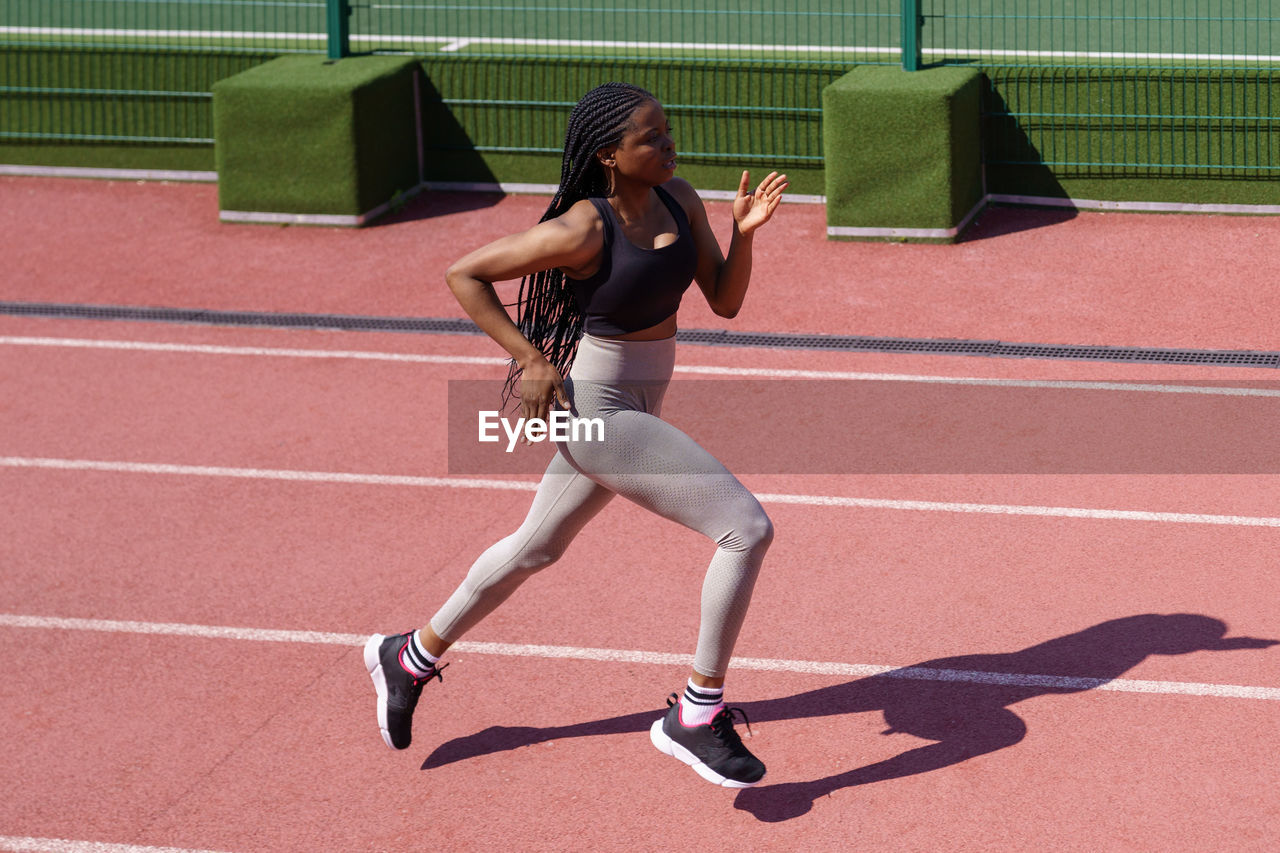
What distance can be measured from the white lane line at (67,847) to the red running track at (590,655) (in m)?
0.03

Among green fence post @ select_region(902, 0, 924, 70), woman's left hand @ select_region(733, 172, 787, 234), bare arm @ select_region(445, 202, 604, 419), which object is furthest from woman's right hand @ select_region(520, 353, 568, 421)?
green fence post @ select_region(902, 0, 924, 70)

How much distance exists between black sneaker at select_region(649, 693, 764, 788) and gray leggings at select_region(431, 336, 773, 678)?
17 cm

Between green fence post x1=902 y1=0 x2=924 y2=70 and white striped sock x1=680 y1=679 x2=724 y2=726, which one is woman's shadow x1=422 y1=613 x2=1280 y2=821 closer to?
white striped sock x1=680 y1=679 x2=724 y2=726

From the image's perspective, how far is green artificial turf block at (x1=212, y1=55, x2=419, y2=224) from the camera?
12.8 meters

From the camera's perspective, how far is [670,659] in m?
6.26

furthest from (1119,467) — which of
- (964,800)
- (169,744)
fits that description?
(169,744)

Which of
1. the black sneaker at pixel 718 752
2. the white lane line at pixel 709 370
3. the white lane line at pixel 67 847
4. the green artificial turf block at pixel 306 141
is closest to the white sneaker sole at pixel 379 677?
the white lane line at pixel 67 847

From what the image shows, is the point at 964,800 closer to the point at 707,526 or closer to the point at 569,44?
the point at 707,526

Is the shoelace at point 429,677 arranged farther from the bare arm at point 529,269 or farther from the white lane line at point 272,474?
the white lane line at point 272,474

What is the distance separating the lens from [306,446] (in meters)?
8.66

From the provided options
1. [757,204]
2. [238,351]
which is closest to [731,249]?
[757,204]

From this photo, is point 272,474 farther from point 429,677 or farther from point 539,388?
point 539,388

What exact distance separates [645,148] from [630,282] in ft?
1.35

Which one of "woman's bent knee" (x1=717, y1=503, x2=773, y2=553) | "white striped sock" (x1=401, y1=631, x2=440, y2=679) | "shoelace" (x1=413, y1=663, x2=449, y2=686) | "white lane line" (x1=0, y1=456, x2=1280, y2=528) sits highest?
"woman's bent knee" (x1=717, y1=503, x2=773, y2=553)
